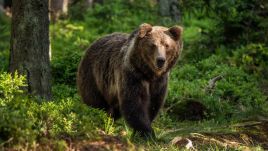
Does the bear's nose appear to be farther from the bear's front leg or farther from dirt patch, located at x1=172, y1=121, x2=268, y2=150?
dirt patch, located at x1=172, y1=121, x2=268, y2=150

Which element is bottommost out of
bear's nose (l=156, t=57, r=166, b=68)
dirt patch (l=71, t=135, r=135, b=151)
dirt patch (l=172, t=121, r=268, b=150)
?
dirt patch (l=172, t=121, r=268, b=150)

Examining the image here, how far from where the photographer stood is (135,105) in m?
7.04

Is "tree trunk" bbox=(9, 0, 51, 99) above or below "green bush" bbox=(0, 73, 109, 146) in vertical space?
above

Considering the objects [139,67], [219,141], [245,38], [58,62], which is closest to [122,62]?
[139,67]

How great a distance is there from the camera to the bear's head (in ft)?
22.6

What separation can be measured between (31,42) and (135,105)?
1609 mm

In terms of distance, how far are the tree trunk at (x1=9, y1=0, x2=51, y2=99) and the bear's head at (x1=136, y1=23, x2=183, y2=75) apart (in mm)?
1344

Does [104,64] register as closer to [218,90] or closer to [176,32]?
[176,32]

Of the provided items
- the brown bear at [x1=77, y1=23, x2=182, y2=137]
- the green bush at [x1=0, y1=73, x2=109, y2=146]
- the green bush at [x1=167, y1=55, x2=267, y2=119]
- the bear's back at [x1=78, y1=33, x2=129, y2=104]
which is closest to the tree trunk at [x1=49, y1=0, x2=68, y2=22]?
the green bush at [x1=167, y1=55, x2=267, y2=119]

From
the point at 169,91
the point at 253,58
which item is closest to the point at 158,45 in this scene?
the point at 169,91

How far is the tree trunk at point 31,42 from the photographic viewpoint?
7.49m

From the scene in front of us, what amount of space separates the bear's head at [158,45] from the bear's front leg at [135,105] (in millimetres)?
276

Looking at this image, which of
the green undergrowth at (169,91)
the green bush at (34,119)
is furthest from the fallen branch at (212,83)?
the green bush at (34,119)

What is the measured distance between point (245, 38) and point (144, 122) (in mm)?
6358
